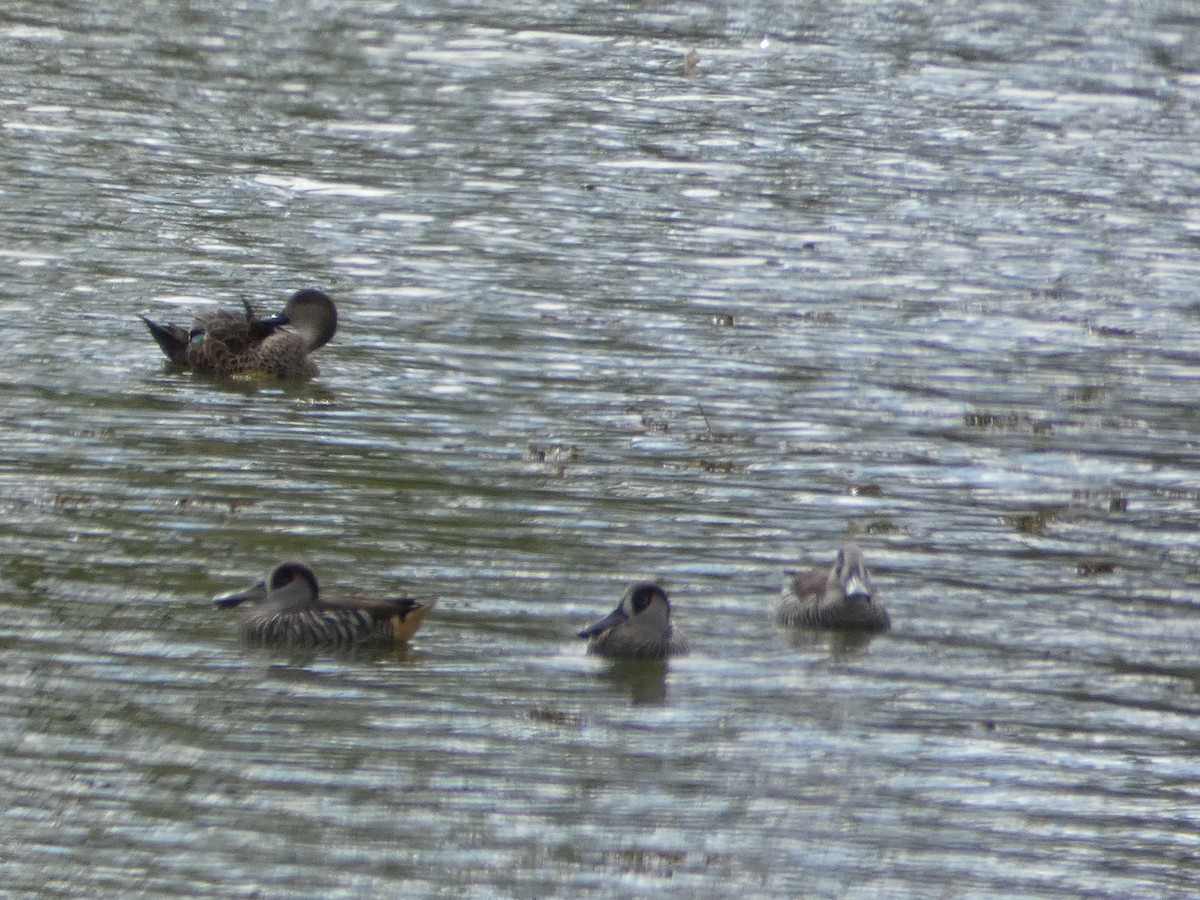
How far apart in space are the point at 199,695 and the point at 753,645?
2522 millimetres

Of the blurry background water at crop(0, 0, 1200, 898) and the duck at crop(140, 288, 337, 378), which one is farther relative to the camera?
the duck at crop(140, 288, 337, 378)

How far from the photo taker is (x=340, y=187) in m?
21.9

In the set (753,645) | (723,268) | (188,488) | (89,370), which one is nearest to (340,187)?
(723,268)

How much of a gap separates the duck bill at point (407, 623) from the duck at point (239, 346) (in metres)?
5.63

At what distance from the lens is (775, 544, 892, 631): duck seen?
10938mm

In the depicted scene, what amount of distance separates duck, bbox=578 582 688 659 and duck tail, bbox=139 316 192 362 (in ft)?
20.7

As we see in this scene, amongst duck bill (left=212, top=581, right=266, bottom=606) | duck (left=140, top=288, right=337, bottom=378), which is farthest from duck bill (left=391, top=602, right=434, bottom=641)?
duck (left=140, top=288, right=337, bottom=378)

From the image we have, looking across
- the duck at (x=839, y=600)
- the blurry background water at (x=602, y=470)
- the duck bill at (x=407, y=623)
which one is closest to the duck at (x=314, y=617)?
the duck bill at (x=407, y=623)

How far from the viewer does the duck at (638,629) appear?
10602 mm

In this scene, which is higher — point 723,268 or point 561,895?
point 723,268

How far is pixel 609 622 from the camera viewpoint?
10742 millimetres

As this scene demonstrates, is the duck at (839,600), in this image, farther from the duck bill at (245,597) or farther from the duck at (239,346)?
the duck at (239,346)

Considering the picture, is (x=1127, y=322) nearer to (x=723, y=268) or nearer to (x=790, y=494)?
(x=723, y=268)

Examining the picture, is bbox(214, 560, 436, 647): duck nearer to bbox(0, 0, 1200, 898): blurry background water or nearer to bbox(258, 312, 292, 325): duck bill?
bbox(0, 0, 1200, 898): blurry background water
